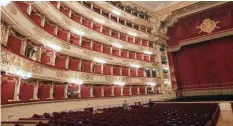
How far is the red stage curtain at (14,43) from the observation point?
24.5 ft

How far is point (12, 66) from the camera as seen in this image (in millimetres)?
6512

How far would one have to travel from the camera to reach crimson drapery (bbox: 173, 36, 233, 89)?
16469 millimetres

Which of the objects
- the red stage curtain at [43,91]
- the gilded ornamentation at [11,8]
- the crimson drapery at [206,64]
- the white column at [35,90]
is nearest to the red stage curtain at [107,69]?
the red stage curtain at [43,91]

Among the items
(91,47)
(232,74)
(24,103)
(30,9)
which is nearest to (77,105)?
(24,103)

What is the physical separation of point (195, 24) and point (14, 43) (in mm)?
17612

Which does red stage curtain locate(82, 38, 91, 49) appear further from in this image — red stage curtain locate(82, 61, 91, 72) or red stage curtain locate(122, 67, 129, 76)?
red stage curtain locate(122, 67, 129, 76)

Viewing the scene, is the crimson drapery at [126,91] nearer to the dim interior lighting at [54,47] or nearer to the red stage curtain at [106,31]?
the red stage curtain at [106,31]

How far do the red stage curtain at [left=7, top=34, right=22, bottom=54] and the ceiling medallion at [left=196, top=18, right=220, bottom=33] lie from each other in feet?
A: 55.5

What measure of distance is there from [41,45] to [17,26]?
7.52 ft

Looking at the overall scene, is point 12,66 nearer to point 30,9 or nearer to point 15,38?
point 15,38

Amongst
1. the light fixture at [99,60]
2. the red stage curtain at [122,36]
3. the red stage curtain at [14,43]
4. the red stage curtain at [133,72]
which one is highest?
the red stage curtain at [122,36]

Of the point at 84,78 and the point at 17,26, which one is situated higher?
the point at 17,26

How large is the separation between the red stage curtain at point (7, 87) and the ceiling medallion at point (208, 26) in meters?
17.6

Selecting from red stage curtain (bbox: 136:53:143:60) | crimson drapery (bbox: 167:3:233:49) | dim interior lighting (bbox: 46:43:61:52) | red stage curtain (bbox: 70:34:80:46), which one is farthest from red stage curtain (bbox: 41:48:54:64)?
crimson drapery (bbox: 167:3:233:49)
